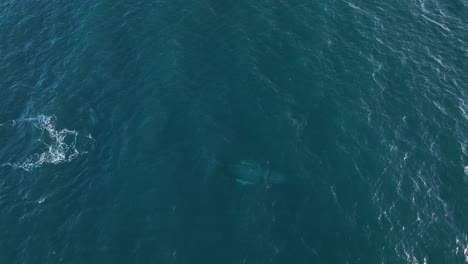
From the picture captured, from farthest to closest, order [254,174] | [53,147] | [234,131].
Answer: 1. [53,147]
2. [234,131]
3. [254,174]

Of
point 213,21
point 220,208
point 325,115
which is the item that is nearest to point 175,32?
point 213,21

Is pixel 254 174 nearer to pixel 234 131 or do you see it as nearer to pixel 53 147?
pixel 234 131

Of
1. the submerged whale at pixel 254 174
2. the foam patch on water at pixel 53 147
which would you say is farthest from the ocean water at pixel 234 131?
the foam patch on water at pixel 53 147

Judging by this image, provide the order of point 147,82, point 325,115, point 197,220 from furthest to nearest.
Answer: point 147,82
point 325,115
point 197,220

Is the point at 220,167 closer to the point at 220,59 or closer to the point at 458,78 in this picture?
the point at 220,59

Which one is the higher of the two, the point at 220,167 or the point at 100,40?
the point at 100,40

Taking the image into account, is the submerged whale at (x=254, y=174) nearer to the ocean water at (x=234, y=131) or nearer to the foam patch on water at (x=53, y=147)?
the ocean water at (x=234, y=131)

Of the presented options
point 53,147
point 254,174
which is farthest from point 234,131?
point 53,147
